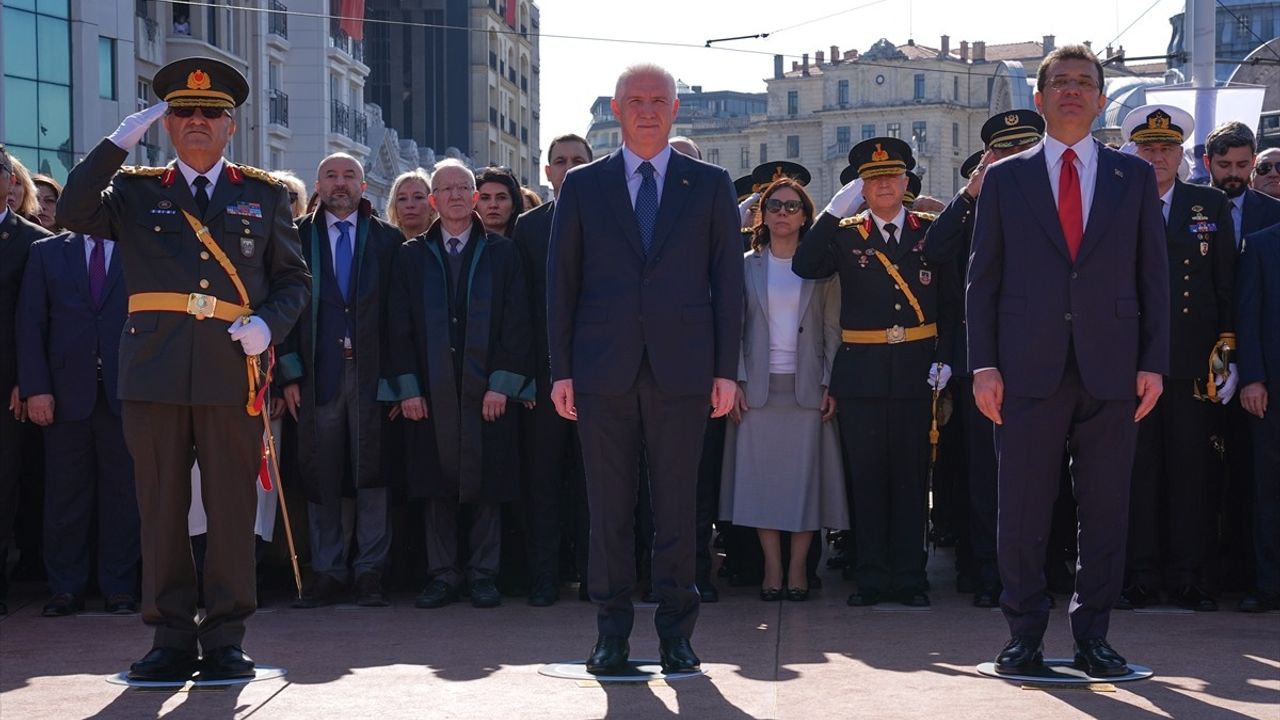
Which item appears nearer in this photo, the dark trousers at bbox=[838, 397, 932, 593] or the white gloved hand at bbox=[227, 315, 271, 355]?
the white gloved hand at bbox=[227, 315, 271, 355]

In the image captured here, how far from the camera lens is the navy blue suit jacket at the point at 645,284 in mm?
5969

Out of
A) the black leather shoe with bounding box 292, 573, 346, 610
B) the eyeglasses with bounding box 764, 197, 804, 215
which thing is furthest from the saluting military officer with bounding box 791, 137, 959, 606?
the black leather shoe with bounding box 292, 573, 346, 610

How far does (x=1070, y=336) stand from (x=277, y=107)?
42321 millimetres

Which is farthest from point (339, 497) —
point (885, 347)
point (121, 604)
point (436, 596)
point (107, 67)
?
point (107, 67)

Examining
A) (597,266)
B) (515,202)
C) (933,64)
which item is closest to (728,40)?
(515,202)

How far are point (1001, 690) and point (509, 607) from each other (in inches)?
110

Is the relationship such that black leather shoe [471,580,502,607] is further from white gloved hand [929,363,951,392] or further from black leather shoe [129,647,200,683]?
white gloved hand [929,363,951,392]

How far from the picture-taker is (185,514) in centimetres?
608

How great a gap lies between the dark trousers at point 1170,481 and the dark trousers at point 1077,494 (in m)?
1.74

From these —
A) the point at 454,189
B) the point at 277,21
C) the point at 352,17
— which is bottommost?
the point at 454,189

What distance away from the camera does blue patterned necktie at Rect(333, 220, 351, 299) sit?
26.3 feet

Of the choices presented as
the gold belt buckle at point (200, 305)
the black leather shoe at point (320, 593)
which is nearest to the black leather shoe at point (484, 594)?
the black leather shoe at point (320, 593)

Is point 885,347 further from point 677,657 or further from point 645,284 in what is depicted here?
point 677,657

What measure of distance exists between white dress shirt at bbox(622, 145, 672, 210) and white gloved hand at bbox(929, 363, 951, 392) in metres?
2.25
